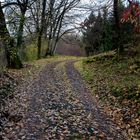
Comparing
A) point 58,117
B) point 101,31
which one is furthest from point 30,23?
point 101,31

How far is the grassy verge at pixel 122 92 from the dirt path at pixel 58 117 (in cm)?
45

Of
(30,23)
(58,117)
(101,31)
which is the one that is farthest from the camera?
(101,31)

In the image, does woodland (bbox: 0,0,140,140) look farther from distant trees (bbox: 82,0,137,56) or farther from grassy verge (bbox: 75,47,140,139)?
distant trees (bbox: 82,0,137,56)

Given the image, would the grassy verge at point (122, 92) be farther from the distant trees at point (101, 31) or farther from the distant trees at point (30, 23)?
the distant trees at point (101, 31)

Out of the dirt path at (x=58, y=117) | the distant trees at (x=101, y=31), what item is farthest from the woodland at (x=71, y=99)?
the distant trees at (x=101, y=31)

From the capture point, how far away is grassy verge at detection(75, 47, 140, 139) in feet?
39.8

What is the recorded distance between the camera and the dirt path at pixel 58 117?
10.5m

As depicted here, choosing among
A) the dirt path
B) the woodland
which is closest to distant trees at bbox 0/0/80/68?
the woodland

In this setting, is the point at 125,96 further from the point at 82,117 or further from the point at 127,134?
the point at 127,134

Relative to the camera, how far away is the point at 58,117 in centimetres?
1227

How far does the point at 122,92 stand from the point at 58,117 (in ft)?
14.8

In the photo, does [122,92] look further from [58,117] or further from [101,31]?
[101,31]

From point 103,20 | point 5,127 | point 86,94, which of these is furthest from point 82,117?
point 103,20

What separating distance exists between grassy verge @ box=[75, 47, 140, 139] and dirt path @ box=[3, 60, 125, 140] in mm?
448
